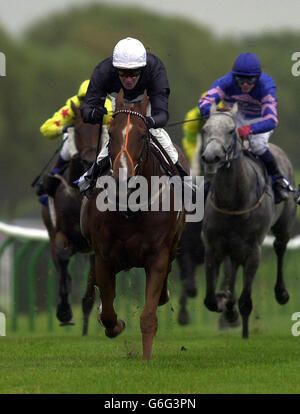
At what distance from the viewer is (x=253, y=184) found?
10.6 m

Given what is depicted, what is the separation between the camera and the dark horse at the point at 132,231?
769 centimetres

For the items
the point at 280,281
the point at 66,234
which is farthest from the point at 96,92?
→ the point at 280,281

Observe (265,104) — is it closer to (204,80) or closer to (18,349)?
(18,349)

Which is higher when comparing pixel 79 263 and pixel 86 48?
pixel 86 48

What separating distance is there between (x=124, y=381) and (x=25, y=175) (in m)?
31.8

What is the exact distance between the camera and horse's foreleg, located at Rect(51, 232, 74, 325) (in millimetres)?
10992

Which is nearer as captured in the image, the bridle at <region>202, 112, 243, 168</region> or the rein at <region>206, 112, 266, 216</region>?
the bridle at <region>202, 112, 243, 168</region>

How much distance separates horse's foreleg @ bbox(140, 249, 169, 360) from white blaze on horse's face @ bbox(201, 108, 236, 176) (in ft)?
5.79

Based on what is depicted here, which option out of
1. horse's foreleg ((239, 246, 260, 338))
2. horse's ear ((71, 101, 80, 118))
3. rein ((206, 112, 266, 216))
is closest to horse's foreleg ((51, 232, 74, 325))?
horse's ear ((71, 101, 80, 118))

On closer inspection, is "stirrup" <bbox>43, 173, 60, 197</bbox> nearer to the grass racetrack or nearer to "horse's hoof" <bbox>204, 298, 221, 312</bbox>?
the grass racetrack

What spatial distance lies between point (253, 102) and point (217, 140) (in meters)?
1.34

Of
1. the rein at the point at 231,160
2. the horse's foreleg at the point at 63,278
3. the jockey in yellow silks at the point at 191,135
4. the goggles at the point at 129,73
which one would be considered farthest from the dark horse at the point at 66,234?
the jockey in yellow silks at the point at 191,135

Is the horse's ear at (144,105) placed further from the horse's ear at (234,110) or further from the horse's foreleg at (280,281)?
the horse's foreleg at (280,281)
